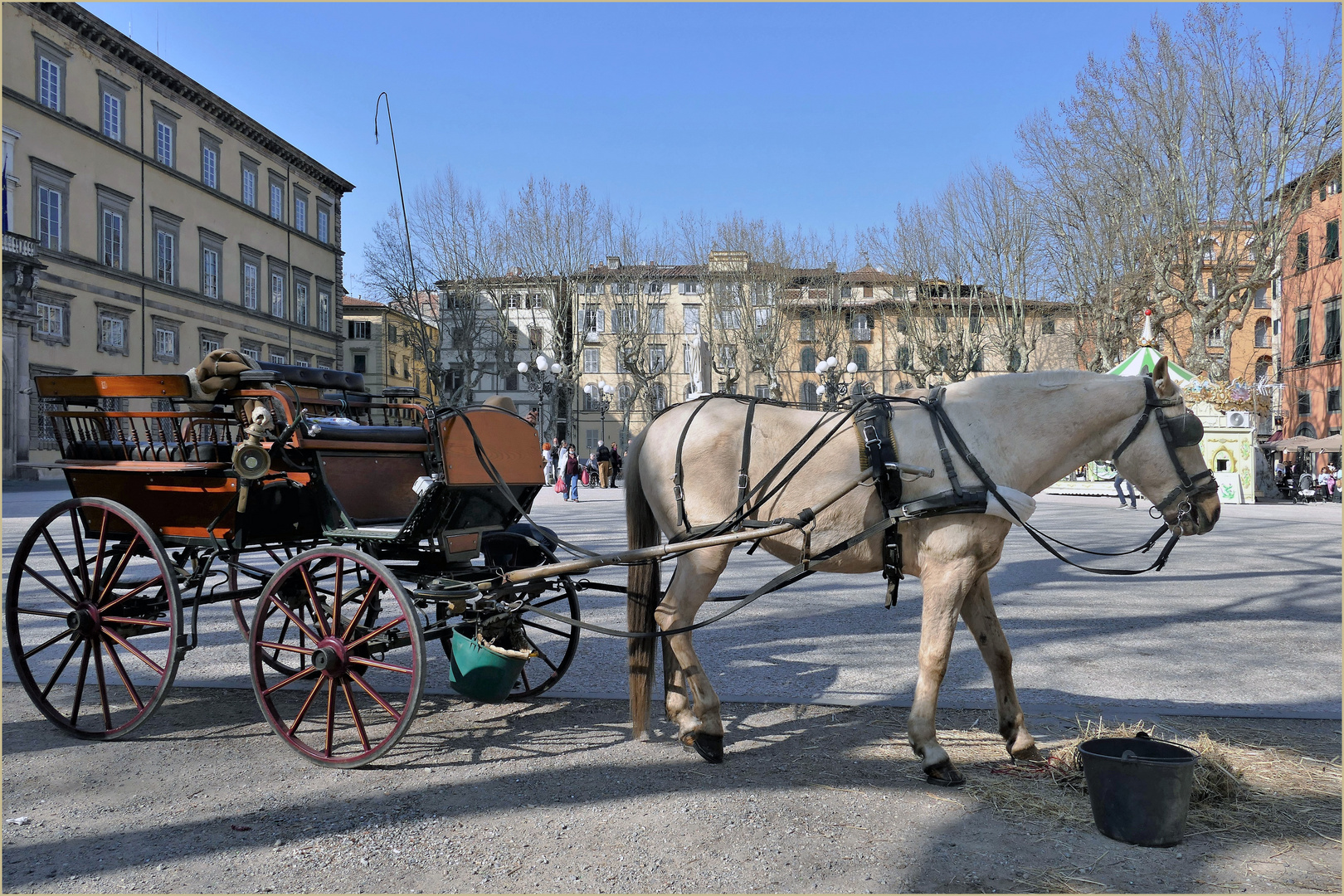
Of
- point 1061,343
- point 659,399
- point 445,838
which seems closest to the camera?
point 445,838

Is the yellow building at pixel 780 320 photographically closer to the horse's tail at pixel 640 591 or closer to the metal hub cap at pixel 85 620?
the horse's tail at pixel 640 591

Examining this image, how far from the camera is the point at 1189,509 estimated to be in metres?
3.89

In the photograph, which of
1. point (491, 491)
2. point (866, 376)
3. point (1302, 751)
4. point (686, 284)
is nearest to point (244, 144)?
point (686, 284)

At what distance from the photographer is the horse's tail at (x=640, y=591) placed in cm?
433

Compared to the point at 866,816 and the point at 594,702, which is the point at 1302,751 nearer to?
the point at 866,816

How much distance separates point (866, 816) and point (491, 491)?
2.39 meters

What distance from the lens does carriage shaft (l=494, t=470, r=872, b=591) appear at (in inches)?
155

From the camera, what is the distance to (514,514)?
Answer: 198 inches

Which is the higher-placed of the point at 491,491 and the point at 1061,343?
the point at 1061,343

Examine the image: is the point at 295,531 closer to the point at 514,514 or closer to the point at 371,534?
the point at 371,534

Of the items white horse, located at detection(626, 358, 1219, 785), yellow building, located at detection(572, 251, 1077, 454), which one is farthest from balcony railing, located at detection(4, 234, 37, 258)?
white horse, located at detection(626, 358, 1219, 785)

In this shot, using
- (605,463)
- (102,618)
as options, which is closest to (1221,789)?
(102,618)

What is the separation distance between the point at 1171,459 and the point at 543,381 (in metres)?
36.8

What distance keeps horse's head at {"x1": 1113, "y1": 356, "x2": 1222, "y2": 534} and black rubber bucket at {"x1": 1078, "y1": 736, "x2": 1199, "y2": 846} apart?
1.10 m
